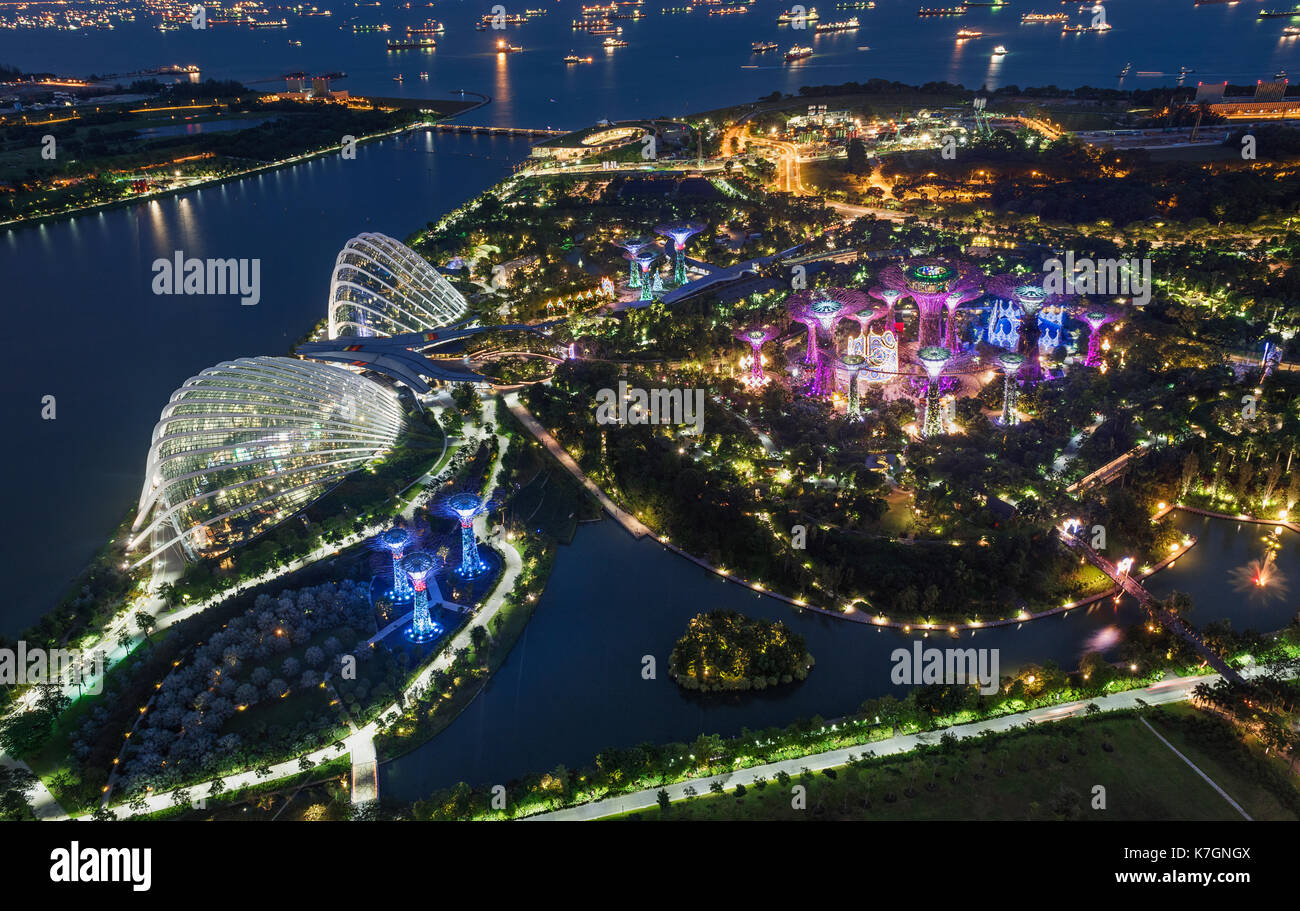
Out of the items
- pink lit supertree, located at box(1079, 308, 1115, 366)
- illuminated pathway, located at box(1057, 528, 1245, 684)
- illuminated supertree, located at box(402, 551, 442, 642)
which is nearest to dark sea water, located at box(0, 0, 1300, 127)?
pink lit supertree, located at box(1079, 308, 1115, 366)

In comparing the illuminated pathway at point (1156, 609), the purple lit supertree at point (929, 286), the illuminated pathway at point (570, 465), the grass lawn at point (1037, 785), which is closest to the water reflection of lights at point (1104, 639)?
the illuminated pathway at point (1156, 609)

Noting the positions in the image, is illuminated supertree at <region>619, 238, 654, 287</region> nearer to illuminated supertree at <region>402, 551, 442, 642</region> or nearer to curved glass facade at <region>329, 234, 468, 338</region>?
curved glass facade at <region>329, 234, 468, 338</region>

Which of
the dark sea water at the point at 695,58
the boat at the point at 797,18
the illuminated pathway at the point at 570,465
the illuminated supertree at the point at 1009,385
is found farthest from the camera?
the boat at the point at 797,18

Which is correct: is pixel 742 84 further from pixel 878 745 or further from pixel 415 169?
pixel 878 745

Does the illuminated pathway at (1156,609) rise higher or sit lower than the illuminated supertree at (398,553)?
lower

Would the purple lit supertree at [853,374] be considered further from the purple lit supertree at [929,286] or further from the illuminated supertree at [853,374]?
the purple lit supertree at [929,286]

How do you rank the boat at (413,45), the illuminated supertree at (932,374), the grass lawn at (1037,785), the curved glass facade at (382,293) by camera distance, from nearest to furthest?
1. the grass lawn at (1037,785)
2. the illuminated supertree at (932,374)
3. the curved glass facade at (382,293)
4. the boat at (413,45)
